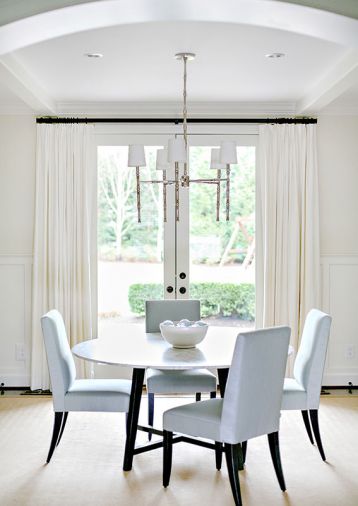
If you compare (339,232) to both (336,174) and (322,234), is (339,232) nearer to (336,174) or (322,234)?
(322,234)

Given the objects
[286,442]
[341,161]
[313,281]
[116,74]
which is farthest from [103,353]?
[341,161]

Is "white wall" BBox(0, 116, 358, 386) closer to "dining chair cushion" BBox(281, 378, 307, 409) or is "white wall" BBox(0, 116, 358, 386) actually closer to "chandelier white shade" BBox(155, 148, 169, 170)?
"chandelier white shade" BBox(155, 148, 169, 170)

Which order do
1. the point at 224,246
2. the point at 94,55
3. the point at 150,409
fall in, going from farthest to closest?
1. the point at 224,246
2. the point at 150,409
3. the point at 94,55

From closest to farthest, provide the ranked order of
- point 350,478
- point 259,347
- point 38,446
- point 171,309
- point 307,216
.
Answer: point 259,347 → point 350,478 → point 38,446 → point 171,309 → point 307,216

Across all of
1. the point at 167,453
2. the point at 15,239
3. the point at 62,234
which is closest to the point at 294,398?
the point at 167,453

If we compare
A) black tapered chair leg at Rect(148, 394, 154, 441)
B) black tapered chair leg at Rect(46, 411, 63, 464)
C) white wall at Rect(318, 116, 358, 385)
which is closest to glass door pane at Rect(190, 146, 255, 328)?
white wall at Rect(318, 116, 358, 385)

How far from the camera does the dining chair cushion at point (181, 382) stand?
468 centimetres

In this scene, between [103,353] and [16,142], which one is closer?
[103,353]

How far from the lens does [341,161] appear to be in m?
6.45

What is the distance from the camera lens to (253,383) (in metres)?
3.66

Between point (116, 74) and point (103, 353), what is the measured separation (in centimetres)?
222

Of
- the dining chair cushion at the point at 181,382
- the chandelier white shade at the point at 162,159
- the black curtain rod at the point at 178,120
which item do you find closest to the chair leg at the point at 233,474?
the dining chair cushion at the point at 181,382

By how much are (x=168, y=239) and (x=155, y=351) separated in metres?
2.32

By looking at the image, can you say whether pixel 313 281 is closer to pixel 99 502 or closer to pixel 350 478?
pixel 350 478
